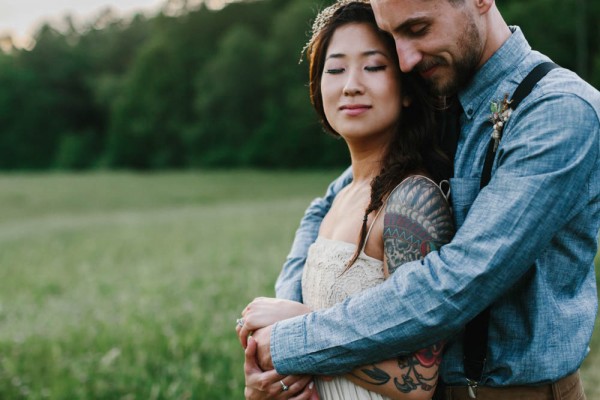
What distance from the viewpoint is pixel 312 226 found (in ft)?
10.9

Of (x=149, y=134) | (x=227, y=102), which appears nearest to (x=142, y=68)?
(x=149, y=134)

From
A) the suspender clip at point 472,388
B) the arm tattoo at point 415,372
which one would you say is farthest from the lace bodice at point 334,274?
the suspender clip at point 472,388

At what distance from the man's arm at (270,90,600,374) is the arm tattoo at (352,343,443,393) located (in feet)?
0.32

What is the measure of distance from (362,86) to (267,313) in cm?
100

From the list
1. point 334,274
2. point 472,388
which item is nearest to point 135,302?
point 334,274

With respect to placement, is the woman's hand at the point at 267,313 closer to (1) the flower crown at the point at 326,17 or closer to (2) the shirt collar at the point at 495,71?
(2) the shirt collar at the point at 495,71

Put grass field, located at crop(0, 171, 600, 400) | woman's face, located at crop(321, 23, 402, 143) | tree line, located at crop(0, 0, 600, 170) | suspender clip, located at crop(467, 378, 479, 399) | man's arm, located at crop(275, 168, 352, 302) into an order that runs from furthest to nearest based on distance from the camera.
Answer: tree line, located at crop(0, 0, 600, 170), grass field, located at crop(0, 171, 600, 400), man's arm, located at crop(275, 168, 352, 302), woman's face, located at crop(321, 23, 402, 143), suspender clip, located at crop(467, 378, 479, 399)

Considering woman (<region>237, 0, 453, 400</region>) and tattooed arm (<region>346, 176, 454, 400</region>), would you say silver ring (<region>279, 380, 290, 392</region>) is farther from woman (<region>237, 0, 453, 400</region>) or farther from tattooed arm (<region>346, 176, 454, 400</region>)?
tattooed arm (<region>346, 176, 454, 400</region>)

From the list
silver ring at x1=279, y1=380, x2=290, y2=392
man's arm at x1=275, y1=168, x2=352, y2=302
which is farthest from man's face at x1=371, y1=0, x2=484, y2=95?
silver ring at x1=279, y1=380, x2=290, y2=392

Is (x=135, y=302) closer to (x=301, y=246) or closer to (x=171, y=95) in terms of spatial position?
(x=301, y=246)

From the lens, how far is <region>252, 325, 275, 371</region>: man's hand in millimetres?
2377

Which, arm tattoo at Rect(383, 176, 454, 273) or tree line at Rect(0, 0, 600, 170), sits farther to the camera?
tree line at Rect(0, 0, 600, 170)

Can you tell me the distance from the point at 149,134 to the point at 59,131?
16.8 metres

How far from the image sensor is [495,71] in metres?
2.35
